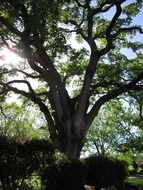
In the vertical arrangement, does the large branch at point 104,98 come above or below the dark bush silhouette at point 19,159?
above

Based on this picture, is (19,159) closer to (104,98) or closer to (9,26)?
(9,26)

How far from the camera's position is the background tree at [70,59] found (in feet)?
55.5

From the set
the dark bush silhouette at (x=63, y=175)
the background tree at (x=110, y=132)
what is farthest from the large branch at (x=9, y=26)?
the background tree at (x=110, y=132)

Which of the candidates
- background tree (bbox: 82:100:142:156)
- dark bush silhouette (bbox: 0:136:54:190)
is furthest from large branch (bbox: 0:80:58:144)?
background tree (bbox: 82:100:142:156)

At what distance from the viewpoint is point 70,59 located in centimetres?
2098

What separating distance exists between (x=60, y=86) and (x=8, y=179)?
28.7 ft

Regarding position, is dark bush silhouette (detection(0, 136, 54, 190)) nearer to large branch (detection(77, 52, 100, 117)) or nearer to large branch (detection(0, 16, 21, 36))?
large branch (detection(77, 52, 100, 117))

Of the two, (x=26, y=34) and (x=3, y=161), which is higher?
(x=26, y=34)

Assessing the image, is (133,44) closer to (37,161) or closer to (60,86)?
(60,86)

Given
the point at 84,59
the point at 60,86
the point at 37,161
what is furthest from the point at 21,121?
the point at 37,161

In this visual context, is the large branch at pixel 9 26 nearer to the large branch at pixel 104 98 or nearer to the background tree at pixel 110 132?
the large branch at pixel 104 98

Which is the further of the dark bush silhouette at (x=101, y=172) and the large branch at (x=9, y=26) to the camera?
the large branch at (x=9, y=26)

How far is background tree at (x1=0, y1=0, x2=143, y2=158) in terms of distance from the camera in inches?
666

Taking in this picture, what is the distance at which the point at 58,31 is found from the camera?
53.1 feet
